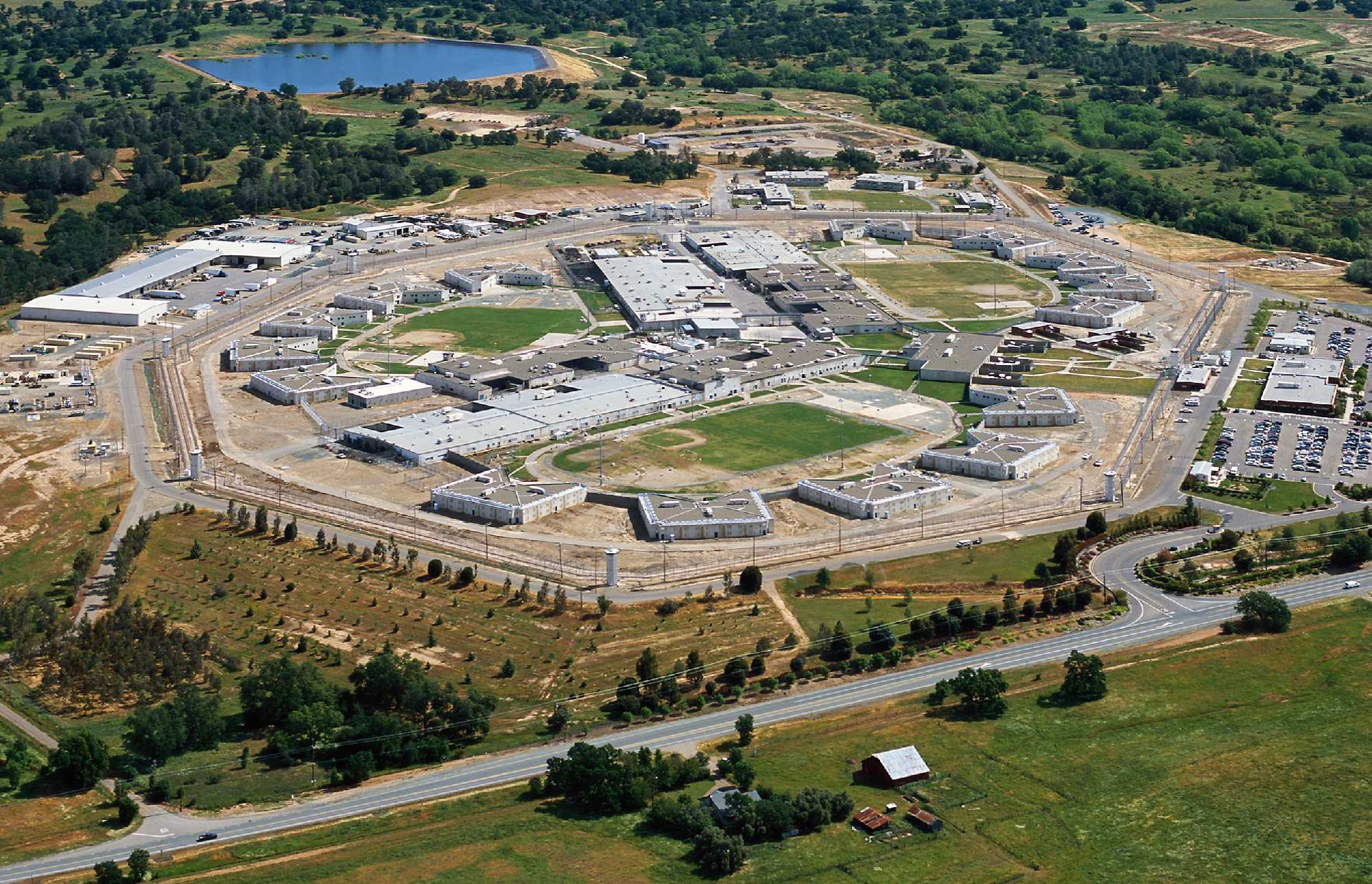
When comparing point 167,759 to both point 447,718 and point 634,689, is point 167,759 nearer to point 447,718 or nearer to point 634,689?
point 447,718

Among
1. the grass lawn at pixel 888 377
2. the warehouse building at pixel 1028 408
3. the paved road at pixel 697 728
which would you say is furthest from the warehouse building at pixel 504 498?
the grass lawn at pixel 888 377

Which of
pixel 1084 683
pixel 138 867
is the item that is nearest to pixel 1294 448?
pixel 1084 683

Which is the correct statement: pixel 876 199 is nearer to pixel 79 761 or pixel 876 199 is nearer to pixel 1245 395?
pixel 1245 395

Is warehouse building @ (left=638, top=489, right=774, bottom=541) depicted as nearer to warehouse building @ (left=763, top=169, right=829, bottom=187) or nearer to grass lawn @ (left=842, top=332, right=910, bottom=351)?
grass lawn @ (left=842, top=332, right=910, bottom=351)

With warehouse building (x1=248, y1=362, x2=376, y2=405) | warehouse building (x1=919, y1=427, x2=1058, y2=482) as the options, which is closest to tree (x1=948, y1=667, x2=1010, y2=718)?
warehouse building (x1=919, y1=427, x2=1058, y2=482)

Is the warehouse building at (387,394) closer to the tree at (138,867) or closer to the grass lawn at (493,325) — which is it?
the grass lawn at (493,325)

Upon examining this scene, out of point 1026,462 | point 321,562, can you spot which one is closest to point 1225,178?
point 1026,462

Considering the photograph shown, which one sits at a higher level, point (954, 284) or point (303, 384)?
point (954, 284)
